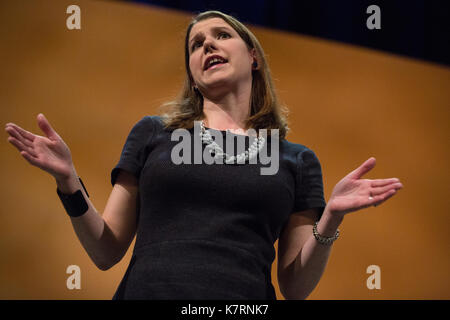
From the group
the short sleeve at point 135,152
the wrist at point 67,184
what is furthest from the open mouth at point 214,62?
the wrist at point 67,184

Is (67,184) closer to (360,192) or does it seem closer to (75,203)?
(75,203)

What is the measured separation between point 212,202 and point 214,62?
415mm

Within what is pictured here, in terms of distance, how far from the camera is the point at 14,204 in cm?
196

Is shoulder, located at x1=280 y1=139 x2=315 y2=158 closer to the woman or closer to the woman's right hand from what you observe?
the woman

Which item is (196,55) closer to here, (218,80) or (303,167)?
(218,80)

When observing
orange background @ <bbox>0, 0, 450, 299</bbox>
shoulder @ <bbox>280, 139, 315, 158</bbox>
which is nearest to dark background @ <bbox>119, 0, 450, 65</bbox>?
orange background @ <bbox>0, 0, 450, 299</bbox>

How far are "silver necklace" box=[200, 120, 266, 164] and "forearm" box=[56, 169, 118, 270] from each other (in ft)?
0.97

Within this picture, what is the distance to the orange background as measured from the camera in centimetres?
198

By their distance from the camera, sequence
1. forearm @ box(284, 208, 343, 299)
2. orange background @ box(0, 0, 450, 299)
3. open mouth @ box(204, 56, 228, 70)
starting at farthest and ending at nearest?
orange background @ box(0, 0, 450, 299) < open mouth @ box(204, 56, 228, 70) < forearm @ box(284, 208, 343, 299)

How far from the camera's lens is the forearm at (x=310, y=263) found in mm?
980

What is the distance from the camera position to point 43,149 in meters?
0.91

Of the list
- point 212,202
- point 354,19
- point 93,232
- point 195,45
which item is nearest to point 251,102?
point 195,45

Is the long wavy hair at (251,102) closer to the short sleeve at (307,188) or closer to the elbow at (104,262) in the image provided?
the short sleeve at (307,188)

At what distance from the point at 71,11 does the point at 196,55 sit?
1.20 meters
